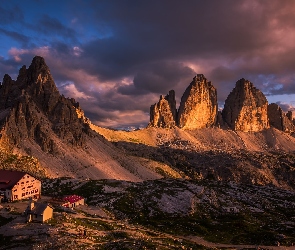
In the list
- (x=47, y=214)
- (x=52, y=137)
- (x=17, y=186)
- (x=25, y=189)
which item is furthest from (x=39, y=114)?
(x=47, y=214)

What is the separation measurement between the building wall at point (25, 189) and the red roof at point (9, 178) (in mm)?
968

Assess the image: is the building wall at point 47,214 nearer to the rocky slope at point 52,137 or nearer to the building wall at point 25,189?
the building wall at point 25,189

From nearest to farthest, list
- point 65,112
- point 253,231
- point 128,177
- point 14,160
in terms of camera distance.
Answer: point 253,231, point 14,160, point 128,177, point 65,112

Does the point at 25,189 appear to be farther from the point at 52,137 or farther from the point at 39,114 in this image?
the point at 39,114

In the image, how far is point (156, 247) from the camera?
45469mm

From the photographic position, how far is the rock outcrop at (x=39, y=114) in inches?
6093

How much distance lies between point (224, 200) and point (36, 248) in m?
77.6

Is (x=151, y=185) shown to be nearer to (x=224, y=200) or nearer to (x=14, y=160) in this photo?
(x=224, y=200)

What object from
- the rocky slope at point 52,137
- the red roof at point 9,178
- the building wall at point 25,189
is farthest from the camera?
the rocky slope at point 52,137

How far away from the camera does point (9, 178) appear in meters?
80.7

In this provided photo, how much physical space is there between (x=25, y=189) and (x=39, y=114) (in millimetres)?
100603

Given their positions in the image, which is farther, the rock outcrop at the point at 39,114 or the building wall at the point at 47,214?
the rock outcrop at the point at 39,114

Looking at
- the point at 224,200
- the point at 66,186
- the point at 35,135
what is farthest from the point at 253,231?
the point at 35,135

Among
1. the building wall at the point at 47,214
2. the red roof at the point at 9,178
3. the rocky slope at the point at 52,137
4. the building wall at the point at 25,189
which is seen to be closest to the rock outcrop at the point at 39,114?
the rocky slope at the point at 52,137
